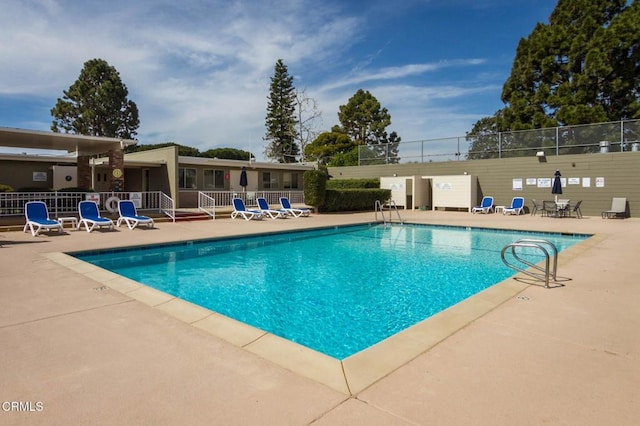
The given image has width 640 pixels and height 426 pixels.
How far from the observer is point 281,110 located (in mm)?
39812

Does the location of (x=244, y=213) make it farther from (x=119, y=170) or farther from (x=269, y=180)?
(x=269, y=180)

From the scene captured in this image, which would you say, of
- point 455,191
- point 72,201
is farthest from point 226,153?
point 72,201

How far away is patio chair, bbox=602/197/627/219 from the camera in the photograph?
1591 cm

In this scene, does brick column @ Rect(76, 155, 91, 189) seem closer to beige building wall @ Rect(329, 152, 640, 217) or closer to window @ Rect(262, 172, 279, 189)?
window @ Rect(262, 172, 279, 189)

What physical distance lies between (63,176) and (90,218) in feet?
33.4

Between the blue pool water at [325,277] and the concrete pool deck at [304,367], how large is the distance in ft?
3.65

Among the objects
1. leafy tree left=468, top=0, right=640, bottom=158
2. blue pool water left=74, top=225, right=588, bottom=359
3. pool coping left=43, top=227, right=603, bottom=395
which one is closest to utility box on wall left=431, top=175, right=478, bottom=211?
leafy tree left=468, top=0, right=640, bottom=158

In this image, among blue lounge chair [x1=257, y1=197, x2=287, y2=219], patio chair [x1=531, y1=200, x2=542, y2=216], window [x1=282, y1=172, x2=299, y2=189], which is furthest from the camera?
window [x1=282, y1=172, x2=299, y2=189]

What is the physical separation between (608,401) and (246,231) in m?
10.2

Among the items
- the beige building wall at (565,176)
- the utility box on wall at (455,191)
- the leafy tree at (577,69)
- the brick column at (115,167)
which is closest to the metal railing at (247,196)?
the brick column at (115,167)

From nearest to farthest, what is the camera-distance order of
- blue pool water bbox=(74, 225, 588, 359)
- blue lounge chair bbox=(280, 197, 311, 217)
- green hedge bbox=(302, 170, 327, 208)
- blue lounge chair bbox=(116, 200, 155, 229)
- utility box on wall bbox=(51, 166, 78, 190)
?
blue pool water bbox=(74, 225, 588, 359), blue lounge chair bbox=(116, 200, 155, 229), blue lounge chair bbox=(280, 197, 311, 217), green hedge bbox=(302, 170, 327, 208), utility box on wall bbox=(51, 166, 78, 190)

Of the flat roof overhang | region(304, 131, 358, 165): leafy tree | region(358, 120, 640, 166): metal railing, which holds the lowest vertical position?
the flat roof overhang

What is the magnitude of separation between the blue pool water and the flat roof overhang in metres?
6.07

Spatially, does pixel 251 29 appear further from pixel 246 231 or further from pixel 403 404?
pixel 403 404
